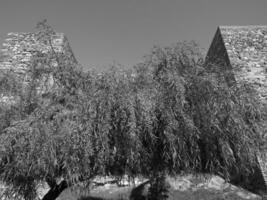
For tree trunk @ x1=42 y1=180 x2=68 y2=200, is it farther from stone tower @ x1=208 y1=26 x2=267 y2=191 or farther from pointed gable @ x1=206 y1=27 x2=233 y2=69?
pointed gable @ x1=206 y1=27 x2=233 y2=69

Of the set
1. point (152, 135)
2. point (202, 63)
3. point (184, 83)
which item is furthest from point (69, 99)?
point (202, 63)

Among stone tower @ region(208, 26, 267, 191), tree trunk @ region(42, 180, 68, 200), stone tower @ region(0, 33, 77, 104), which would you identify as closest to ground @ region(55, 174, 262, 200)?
tree trunk @ region(42, 180, 68, 200)

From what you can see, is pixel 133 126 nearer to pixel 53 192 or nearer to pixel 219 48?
pixel 53 192

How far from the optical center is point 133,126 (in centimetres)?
219

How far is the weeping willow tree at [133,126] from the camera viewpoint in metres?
2.20

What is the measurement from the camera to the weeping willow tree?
86.4 inches

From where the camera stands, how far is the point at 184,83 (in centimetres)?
261

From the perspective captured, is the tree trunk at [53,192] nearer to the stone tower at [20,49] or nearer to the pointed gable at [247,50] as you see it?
the stone tower at [20,49]

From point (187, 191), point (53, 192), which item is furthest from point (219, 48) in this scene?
point (53, 192)

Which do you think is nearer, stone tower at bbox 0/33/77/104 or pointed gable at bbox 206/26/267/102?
stone tower at bbox 0/33/77/104

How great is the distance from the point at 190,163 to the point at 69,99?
63.5 inches

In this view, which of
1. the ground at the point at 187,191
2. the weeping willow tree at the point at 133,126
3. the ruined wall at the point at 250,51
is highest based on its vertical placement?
the ruined wall at the point at 250,51

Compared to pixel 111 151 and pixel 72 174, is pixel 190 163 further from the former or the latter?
pixel 72 174

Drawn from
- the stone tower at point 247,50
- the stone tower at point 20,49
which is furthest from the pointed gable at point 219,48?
the stone tower at point 20,49
